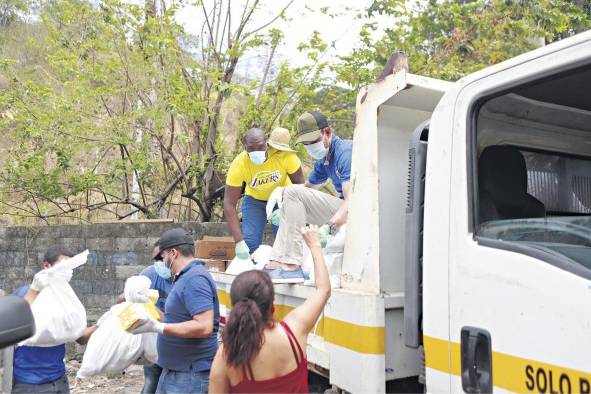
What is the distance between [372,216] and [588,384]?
1.11 metres

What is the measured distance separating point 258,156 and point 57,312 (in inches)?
78.9

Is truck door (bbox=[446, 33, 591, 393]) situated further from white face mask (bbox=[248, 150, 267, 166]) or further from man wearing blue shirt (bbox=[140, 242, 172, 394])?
white face mask (bbox=[248, 150, 267, 166])

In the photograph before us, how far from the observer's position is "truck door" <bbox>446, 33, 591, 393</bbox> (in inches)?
66.4

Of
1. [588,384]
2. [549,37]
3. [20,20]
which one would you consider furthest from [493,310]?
[20,20]

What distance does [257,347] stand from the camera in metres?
2.08

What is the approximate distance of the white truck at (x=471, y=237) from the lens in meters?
1.76

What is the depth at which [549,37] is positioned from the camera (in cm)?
802

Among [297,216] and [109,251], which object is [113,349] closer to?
[297,216]

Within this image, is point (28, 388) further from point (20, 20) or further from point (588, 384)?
point (20, 20)

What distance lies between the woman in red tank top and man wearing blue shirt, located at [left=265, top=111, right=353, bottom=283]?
2.92 feet

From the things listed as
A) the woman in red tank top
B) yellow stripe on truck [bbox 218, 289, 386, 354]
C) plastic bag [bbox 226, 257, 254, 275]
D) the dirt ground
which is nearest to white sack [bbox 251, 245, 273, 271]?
plastic bag [bbox 226, 257, 254, 275]

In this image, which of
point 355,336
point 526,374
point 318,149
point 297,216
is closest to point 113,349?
point 297,216

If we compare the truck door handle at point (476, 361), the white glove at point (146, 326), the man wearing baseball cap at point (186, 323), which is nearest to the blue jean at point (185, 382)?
the man wearing baseball cap at point (186, 323)

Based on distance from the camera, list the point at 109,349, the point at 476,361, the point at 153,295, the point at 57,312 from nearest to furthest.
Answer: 1. the point at 476,361
2. the point at 109,349
3. the point at 57,312
4. the point at 153,295
